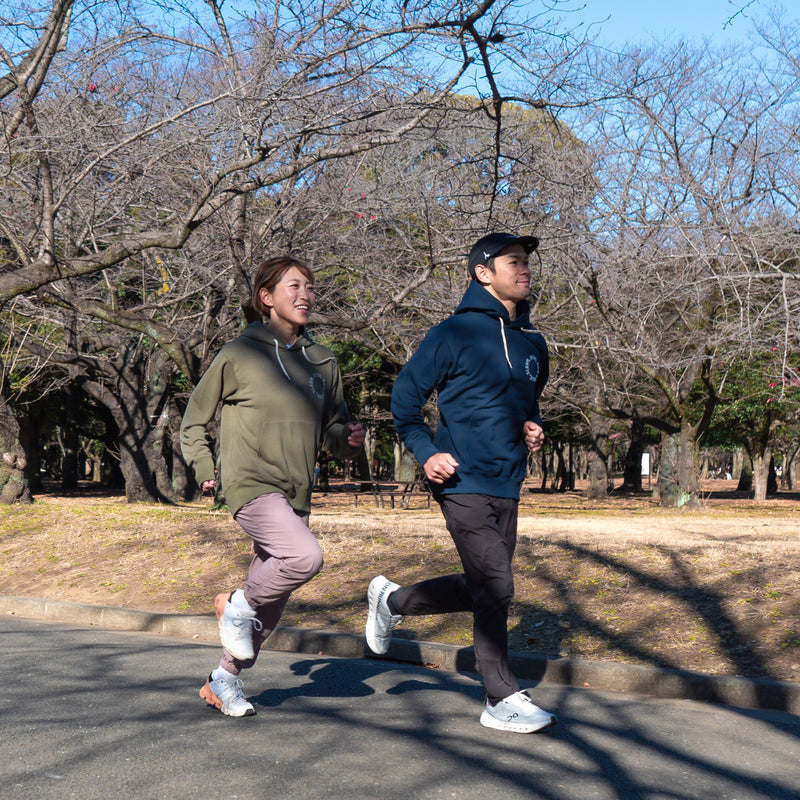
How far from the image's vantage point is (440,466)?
425 centimetres

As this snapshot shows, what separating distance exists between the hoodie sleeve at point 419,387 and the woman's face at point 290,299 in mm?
567

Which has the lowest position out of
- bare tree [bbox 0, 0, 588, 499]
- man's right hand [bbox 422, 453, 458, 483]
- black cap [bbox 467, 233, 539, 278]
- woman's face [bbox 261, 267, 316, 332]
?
man's right hand [bbox 422, 453, 458, 483]

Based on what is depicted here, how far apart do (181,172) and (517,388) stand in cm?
1017

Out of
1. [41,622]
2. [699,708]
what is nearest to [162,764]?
[699,708]

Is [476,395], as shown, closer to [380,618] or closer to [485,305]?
[485,305]

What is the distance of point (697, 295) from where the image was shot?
13172 mm

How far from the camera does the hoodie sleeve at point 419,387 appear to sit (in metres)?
4.48

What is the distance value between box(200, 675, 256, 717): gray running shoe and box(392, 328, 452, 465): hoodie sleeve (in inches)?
53.7

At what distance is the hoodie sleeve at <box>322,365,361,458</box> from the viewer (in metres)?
4.57

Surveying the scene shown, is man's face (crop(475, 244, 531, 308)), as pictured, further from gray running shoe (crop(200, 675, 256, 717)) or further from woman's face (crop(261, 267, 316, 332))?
gray running shoe (crop(200, 675, 256, 717))

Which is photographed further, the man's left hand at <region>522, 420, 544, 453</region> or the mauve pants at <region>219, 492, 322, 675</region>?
the man's left hand at <region>522, 420, 544, 453</region>

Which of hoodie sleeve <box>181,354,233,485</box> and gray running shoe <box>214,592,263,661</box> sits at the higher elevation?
hoodie sleeve <box>181,354,233,485</box>

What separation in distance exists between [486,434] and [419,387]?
40 cm

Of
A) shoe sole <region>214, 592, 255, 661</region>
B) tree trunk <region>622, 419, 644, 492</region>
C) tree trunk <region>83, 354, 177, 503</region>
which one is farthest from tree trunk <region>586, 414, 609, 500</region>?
shoe sole <region>214, 592, 255, 661</region>
